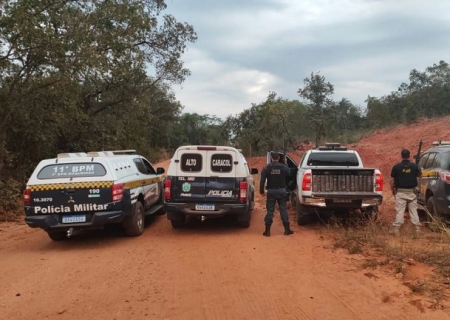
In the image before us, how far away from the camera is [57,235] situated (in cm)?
901

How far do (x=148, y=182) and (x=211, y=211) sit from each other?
7.00ft

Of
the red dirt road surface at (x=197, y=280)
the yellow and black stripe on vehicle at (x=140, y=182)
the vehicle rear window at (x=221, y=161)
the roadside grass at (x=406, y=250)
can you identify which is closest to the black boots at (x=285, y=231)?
the red dirt road surface at (x=197, y=280)

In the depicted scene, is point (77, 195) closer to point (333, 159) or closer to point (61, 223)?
point (61, 223)

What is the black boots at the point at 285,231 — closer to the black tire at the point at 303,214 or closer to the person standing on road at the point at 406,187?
the black tire at the point at 303,214

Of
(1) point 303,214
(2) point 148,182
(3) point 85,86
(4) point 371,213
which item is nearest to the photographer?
(4) point 371,213

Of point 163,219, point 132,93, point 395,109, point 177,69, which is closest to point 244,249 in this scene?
point 163,219

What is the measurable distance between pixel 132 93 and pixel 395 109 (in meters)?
29.4

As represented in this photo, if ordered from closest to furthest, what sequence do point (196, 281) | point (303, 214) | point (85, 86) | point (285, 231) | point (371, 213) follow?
1. point (196, 281)
2. point (285, 231)
3. point (371, 213)
4. point (303, 214)
5. point (85, 86)

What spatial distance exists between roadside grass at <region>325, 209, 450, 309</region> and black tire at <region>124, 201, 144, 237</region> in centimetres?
397

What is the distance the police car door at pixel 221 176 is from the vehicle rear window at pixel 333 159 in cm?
262

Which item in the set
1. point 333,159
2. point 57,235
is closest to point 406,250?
point 333,159

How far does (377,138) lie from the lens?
35500 millimetres

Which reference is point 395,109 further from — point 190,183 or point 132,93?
point 190,183

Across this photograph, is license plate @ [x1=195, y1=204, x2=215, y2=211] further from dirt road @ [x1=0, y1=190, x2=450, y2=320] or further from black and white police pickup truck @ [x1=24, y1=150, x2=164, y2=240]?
black and white police pickup truck @ [x1=24, y1=150, x2=164, y2=240]
